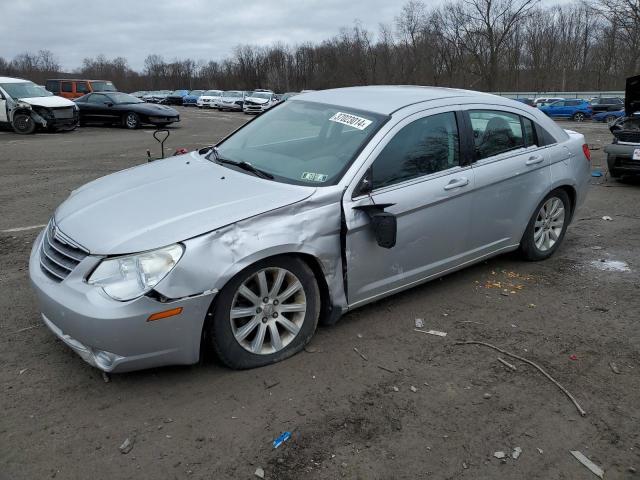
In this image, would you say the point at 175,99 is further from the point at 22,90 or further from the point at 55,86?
the point at 22,90

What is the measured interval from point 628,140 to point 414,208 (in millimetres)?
7121

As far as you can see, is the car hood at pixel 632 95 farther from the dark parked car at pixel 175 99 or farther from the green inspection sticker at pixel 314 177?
the dark parked car at pixel 175 99

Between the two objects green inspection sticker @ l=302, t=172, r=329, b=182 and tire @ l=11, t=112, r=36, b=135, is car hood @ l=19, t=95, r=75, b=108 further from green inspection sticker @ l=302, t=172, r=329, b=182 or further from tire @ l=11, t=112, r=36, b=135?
green inspection sticker @ l=302, t=172, r=329, b=182

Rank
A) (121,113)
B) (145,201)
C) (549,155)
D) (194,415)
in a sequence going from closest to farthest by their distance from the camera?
1. (194,415)
2. (145,201)
3. (549,155)
4. (121,113)

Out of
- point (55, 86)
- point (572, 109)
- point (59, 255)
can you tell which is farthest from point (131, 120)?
point (572, 109)

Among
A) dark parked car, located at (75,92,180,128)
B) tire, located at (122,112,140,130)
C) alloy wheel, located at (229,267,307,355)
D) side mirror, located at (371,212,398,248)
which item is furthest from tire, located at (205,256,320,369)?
tire, located at (122,112,140,130)

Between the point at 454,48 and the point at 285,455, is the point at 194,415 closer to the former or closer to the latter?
the point at 285,455

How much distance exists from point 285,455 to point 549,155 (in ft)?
12.4

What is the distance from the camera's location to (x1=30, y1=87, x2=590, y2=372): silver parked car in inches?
116

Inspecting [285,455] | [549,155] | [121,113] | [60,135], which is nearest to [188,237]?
[285,455]

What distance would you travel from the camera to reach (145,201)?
3.46 m

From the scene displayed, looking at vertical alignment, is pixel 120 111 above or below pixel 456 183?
above

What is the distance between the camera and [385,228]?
11.7ft

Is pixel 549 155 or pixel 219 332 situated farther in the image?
pixel 549 155
